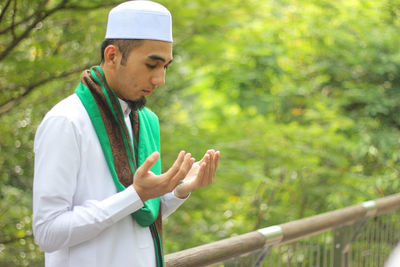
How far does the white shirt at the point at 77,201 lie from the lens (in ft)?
5.11

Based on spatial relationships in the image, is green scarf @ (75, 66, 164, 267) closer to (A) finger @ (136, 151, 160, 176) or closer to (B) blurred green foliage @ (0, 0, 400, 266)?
(A) finger @ (136, 151, 160, 176)

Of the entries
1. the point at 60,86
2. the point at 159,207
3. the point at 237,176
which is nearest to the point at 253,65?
the point at 237,176

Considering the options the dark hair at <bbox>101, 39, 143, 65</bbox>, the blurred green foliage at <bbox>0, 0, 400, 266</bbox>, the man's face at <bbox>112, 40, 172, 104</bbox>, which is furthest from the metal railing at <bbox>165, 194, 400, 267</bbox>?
the blurred green foliage at <bbox>0, 0, 400, 266</bbox>

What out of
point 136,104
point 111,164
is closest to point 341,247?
point 136,104

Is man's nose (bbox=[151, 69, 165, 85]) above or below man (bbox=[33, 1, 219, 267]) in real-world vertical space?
above

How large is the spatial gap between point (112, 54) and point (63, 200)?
51 cm

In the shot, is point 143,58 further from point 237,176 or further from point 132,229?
point 237,176

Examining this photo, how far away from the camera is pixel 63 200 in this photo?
157 cm

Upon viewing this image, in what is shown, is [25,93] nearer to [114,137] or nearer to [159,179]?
[114,137]

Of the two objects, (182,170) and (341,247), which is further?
(341,247)

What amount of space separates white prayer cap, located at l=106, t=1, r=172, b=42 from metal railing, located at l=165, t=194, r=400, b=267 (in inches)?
35.9

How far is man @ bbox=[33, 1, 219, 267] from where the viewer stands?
5.13ft

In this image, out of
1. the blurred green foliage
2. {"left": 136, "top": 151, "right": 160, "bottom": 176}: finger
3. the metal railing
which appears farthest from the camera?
the blurred green foliage

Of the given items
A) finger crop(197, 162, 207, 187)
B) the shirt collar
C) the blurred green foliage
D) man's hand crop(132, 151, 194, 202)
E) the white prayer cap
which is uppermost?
the white prayer cap
